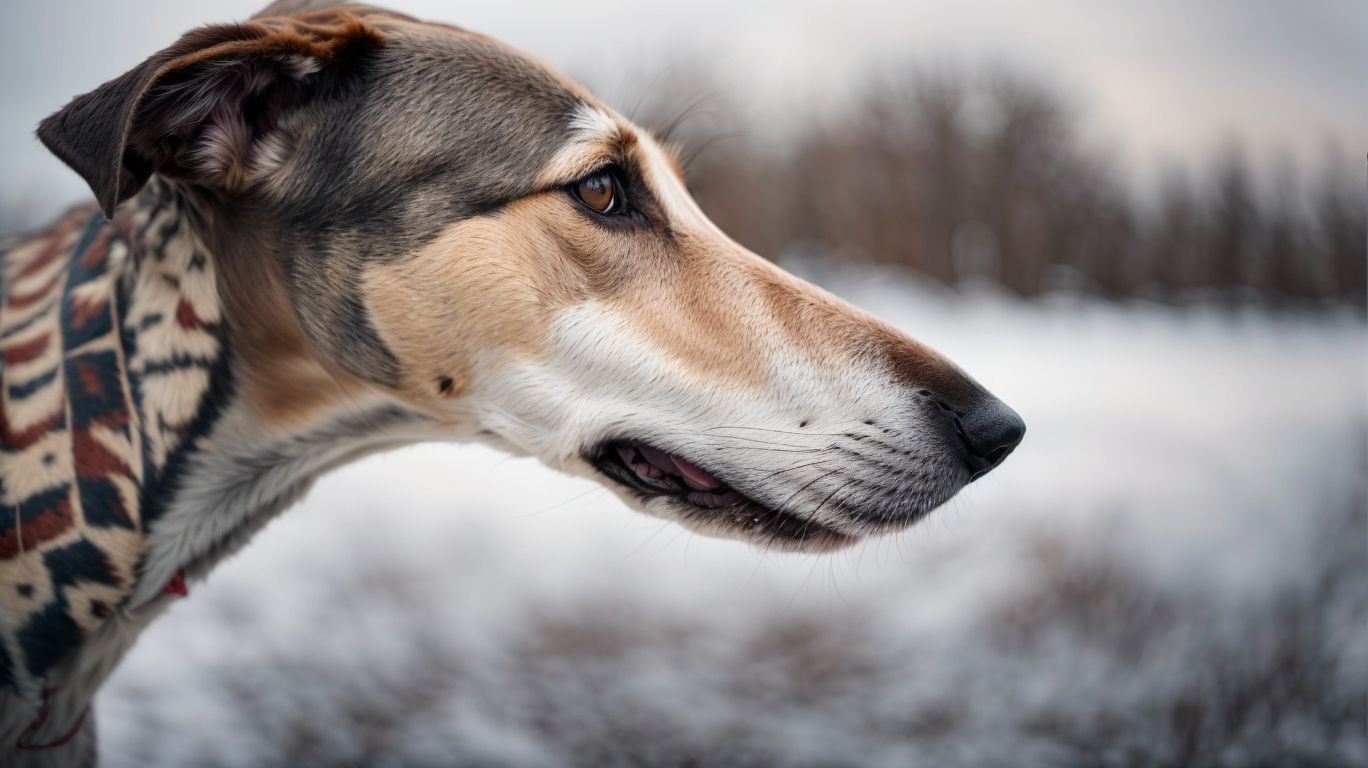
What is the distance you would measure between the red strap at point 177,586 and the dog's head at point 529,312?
0.48 meters

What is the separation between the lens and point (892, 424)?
188 centimetres

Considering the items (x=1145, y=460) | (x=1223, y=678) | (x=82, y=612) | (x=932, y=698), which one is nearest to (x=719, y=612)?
(x=932, y=698)

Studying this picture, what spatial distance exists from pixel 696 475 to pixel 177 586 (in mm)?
1301

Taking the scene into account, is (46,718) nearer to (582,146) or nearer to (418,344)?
(418,344)

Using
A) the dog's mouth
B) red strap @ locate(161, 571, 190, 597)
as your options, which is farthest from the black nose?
red strap @ locate(161, 571, 190, 597)

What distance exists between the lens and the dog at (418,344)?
1.91 meters

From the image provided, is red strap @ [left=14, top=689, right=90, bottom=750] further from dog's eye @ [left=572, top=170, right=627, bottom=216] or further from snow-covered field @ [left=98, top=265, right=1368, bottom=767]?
dog's eye @ [left=572, top=170, right=627, bottom=216]

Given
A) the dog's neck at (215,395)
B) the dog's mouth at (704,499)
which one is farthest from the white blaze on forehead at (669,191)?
the dog's neck at (215,395)

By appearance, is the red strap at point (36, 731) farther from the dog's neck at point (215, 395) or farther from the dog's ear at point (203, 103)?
the dog's ear at point (203, 103)

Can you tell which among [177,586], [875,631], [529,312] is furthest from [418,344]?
[875,631]

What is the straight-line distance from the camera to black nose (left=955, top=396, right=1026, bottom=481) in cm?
185

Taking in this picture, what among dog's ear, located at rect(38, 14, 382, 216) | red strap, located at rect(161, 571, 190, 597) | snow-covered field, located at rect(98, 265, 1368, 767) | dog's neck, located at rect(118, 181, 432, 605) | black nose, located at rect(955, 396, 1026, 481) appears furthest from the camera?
snow-covered field, located at rect(98, 265, 1368, 767)

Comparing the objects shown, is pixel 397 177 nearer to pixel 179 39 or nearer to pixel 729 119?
pixel 179 39

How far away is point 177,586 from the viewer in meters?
2.13
